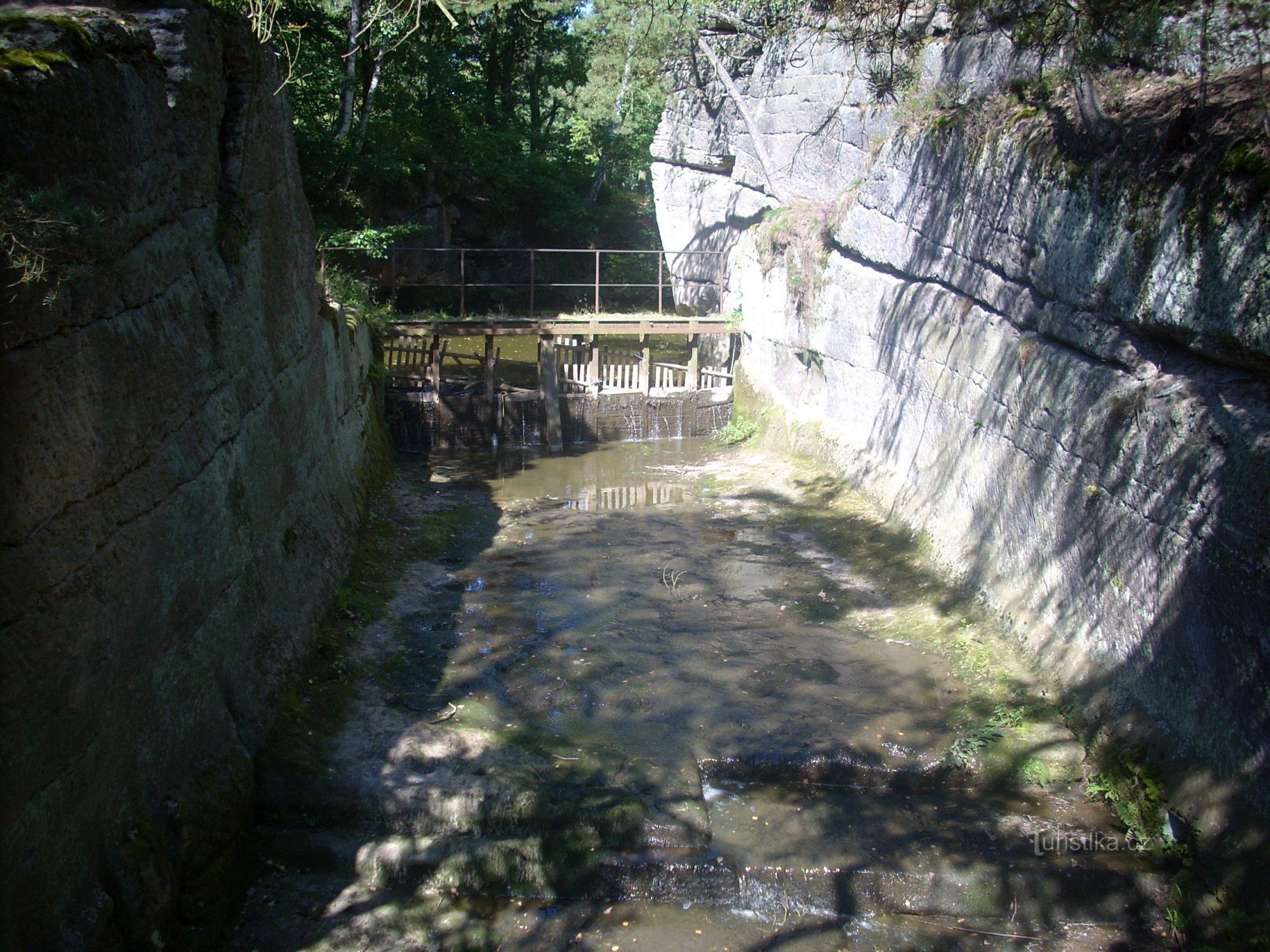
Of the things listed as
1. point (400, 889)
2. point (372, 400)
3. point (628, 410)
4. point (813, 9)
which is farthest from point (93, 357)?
point (628, 410)

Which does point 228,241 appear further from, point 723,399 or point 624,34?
point 624,34

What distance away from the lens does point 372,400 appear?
12.2 meters

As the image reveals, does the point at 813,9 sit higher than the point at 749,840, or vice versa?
the point at 813,9

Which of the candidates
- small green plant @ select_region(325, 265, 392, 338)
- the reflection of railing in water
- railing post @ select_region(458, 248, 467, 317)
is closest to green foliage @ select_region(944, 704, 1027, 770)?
the reflection of railing in water

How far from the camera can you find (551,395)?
15797 millimetres

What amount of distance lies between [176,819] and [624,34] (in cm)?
1881

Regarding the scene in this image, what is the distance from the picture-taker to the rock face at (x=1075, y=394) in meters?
5.17

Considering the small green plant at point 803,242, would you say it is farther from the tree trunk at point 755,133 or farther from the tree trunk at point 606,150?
the tree trunk at point 606,150

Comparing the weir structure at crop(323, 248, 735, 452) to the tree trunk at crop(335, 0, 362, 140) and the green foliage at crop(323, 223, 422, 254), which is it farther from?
the tree trunk at crop(335, 0, 362, 140)

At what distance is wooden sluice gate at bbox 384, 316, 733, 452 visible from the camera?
50.1ft

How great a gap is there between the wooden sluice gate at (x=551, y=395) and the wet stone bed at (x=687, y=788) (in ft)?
22.9

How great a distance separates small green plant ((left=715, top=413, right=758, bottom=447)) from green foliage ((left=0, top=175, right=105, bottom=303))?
473 inches

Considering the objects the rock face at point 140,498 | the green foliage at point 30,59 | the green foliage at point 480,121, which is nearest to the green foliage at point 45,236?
the rock face at point 140,498

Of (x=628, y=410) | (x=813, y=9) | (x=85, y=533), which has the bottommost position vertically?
(x=628, y=410)
